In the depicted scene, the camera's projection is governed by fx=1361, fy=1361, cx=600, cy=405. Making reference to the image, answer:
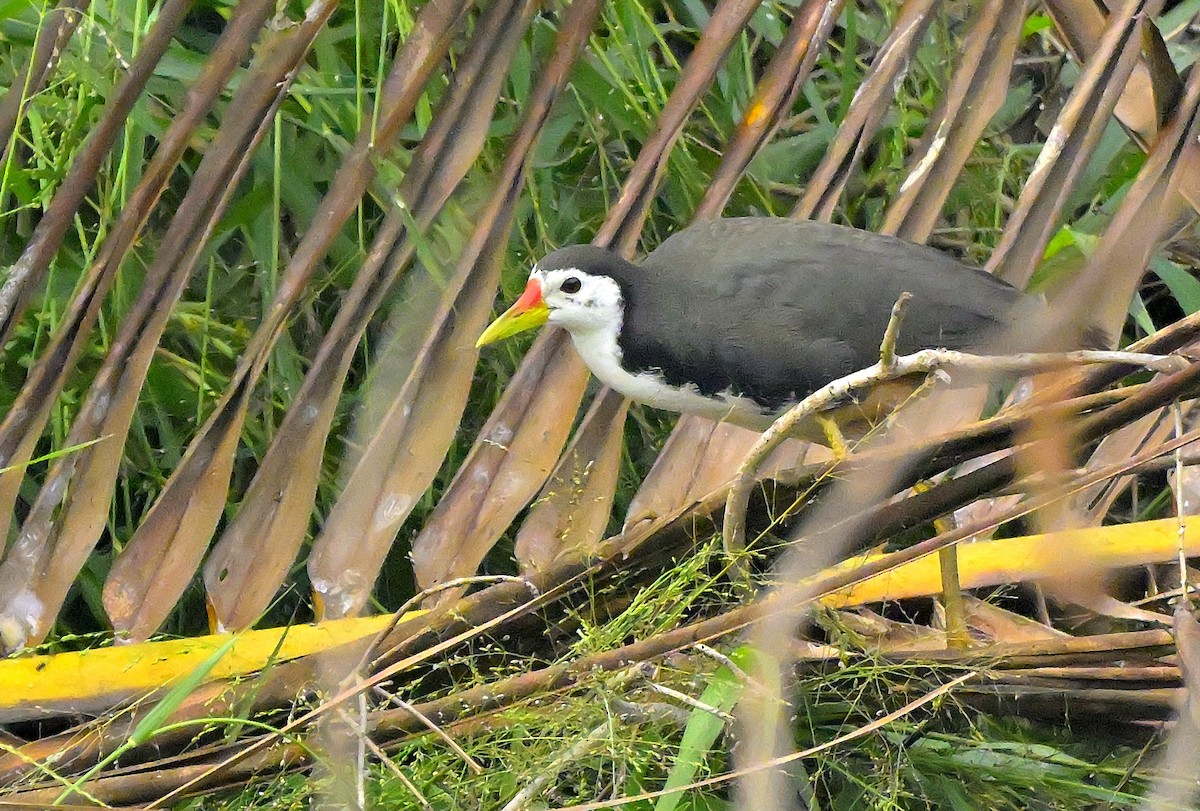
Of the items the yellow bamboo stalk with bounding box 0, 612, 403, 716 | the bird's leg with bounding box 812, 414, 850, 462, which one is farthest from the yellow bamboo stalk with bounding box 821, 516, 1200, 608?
the yellow bamboo stalk with bounding box 0, 612, 403, 716

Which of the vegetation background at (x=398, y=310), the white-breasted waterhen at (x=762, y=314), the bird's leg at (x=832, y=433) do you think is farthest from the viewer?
the white-breasted waterhen at (x=762, y=314)

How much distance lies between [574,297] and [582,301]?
10mm

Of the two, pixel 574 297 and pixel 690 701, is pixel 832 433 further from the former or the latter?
pixel 690 701

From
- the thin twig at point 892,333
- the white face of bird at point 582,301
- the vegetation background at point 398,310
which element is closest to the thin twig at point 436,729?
the vegetation background at point 398,310

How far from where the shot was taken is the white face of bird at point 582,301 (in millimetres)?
1558

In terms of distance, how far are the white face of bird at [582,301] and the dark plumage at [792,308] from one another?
1 centimetres

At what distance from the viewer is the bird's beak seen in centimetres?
159

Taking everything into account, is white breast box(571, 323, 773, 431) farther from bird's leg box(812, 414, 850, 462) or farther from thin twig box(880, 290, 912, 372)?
thin twig box(880, 290, 912, 372)

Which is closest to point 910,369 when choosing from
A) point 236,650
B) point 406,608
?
point 406,608

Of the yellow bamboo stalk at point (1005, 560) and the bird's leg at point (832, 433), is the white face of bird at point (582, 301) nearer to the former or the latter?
the bird's leg at point (832, 433)

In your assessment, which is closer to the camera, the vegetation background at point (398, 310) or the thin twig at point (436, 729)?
the thin twig at point (436, 729)

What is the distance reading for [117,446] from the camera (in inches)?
52.9

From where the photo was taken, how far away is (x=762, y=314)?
1.55 m

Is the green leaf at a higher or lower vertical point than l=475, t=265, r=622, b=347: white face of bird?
lower
